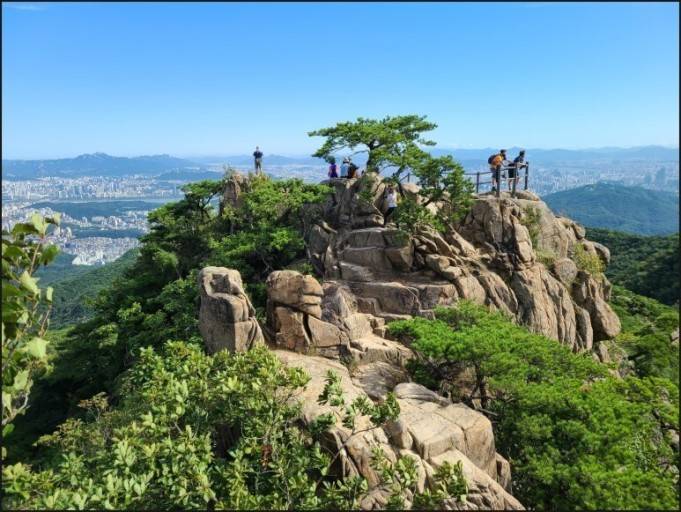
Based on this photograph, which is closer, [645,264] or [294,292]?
[294,292]

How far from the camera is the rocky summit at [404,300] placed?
35.2ft

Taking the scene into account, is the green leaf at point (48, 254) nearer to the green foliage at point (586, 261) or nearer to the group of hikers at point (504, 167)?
the group of hikers at point (504, 167)

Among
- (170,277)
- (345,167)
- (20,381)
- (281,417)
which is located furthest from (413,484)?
(170,277)

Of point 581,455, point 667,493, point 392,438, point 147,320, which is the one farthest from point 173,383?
point 147,320

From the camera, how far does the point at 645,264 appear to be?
6775 cm

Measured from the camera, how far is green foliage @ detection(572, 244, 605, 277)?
84.8ft

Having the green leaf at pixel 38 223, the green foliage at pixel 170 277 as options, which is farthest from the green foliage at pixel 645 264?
the green leaf at pixel 38 223

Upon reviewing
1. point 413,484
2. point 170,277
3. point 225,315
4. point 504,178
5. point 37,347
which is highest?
point 504,178

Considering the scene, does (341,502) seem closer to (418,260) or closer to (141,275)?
(418,260)

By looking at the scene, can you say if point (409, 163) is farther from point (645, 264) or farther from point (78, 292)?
point (78, 292)

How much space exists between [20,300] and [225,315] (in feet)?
24.5

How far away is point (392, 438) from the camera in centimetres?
1048

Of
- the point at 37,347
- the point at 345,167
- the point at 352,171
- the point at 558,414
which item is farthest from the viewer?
the point at 345,167

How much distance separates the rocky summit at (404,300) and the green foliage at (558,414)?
97 centimetres
